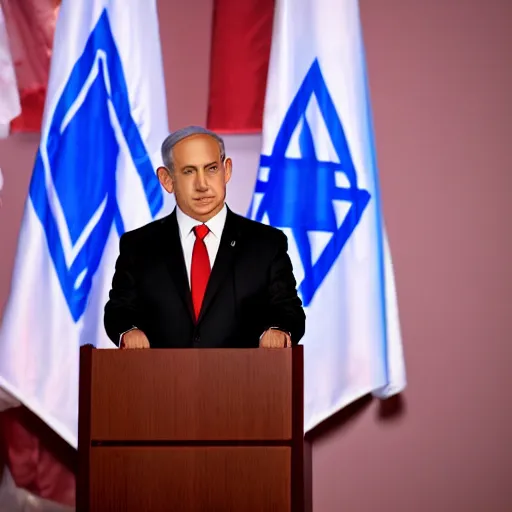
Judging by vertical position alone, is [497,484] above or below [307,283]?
below

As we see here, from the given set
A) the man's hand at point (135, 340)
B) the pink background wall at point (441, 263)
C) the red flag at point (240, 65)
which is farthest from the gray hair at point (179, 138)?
the pink background wall at point (441, 263)

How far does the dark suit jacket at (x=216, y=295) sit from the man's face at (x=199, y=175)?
0.08m

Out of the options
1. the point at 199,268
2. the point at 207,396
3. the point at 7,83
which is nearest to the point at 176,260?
the point at 199,268

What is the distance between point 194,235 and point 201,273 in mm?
112

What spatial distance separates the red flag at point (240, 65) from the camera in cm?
321

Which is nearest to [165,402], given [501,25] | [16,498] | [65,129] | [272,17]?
[65,129]

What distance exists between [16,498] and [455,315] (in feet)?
5.39

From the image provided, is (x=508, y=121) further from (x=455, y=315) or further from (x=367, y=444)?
(x=367, y=444)

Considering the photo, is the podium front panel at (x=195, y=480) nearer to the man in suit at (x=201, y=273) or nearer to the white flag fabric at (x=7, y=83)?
the man in suit at (x=201, y=273)

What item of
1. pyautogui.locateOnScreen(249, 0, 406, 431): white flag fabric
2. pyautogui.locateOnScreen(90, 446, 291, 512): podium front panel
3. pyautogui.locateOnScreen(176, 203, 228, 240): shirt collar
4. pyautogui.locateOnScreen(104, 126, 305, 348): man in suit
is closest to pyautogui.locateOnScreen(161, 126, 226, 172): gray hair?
pyautogui.locateOnScreen(104, 126, 305, 348): man in suit

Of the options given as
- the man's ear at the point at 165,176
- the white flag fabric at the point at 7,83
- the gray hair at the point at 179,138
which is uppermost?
the white flag fabric at the point at 7,83

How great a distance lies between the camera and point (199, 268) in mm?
2266

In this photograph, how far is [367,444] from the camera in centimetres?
320

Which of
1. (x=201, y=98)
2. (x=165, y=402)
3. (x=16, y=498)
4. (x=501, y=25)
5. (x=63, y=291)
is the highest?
(x=501, y=25)
